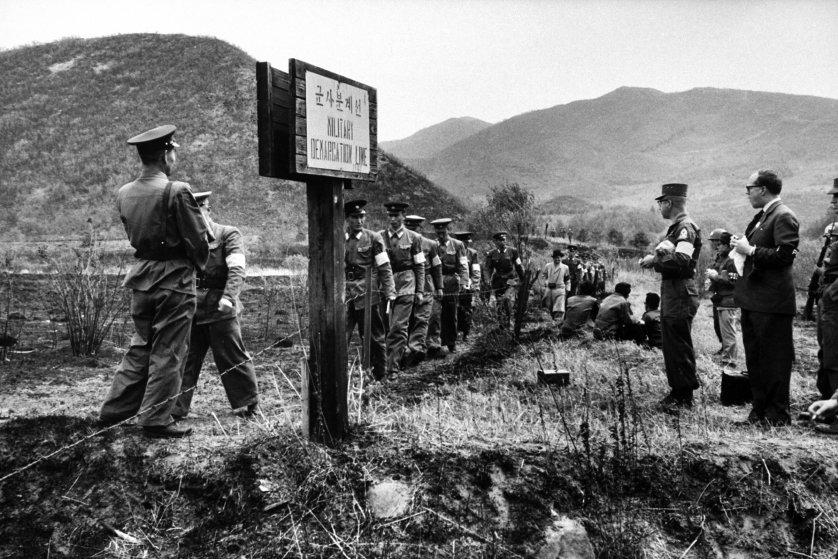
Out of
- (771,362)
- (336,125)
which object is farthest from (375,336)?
(771,362)

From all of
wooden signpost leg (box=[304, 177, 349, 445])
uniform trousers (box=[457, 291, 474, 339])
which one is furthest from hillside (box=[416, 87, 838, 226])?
wooden signpost leg (box=[304, 177, 349, 445])

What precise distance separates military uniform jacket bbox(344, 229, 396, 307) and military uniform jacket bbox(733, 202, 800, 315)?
11.4ft

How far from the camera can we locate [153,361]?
3850 millimetres

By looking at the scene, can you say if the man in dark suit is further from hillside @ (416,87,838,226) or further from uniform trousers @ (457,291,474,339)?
hillside @ (416,87,838,226)

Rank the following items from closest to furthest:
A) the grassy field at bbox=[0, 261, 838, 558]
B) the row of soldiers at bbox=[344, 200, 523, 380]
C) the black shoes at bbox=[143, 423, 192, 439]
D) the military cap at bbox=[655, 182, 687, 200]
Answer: the grassy field at bbox=[0, 261, 838, 558], the black shoes at bbox=[143, 423, 192, 439], the military cap at bbox=[655, 182, 687, 200], the row of soldiers at bbox=[344, 200, 523, 380]

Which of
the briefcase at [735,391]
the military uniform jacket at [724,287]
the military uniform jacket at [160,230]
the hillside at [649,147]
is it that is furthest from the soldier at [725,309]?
the hillside at [649,147]

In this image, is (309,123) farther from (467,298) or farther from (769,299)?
(467,298)

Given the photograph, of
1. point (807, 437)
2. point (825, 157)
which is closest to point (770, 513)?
point (807, 437)

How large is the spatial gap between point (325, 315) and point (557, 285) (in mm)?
8872

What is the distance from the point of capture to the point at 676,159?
384 ft

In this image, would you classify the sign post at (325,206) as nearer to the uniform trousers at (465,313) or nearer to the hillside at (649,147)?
the uniform trousers at (465,313)

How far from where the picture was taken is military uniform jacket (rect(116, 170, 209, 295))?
387cm

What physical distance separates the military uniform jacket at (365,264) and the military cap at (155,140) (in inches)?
108

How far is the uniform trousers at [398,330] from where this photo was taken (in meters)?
7.32
